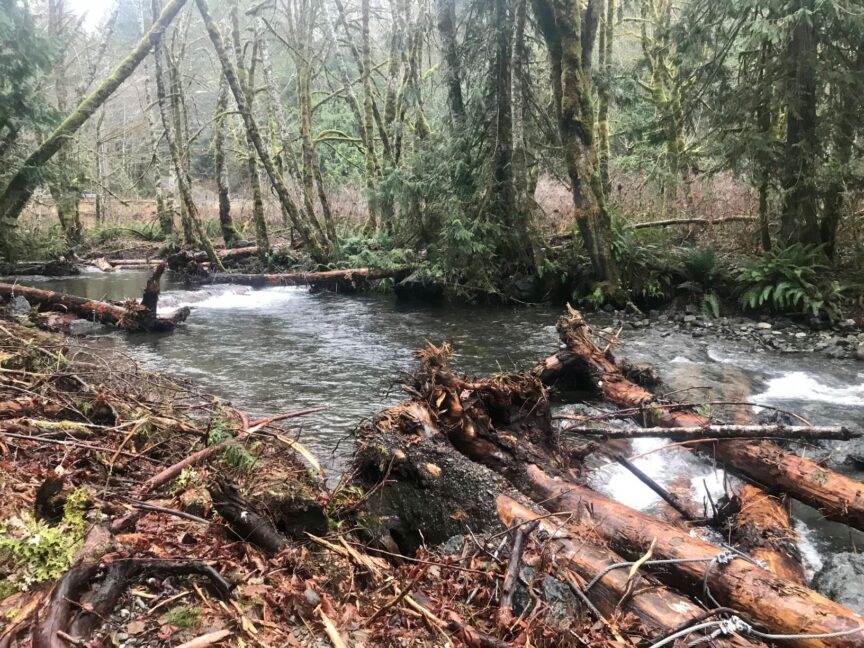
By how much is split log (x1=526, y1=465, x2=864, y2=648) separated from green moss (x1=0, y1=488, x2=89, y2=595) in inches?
107

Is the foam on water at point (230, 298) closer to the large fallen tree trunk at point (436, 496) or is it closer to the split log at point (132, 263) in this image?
the split log at point (132, 263)

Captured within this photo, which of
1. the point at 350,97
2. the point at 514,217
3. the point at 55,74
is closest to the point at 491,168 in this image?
the point at 514,217

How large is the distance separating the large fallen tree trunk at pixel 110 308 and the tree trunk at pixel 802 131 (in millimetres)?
12402

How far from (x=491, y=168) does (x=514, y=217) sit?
1.31 m

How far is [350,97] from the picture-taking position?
2164cm

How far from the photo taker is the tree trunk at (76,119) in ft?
43.0

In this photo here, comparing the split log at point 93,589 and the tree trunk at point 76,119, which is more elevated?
the tree trunk at point 76,119

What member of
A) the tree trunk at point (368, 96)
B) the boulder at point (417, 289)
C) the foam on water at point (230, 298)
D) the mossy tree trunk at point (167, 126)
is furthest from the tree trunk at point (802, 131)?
the mossy tree trunk at point (167, 126)

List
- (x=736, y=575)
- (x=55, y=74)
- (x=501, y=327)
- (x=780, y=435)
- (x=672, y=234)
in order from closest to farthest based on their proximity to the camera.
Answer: (x=736, y=575), (x=780, y=435), (x=501, y=327), (x=672, y=234), (x=55, y=74)

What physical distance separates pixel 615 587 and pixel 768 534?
1654mm

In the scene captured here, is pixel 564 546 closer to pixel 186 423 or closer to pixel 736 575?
pixel 736 575

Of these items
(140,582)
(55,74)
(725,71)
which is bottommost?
(140,582)

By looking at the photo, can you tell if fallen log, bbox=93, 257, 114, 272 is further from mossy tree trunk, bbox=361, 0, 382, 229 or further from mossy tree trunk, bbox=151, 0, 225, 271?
mossy tree trunk, bbox=361, 0, 382, 229

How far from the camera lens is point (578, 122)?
41.3ft
